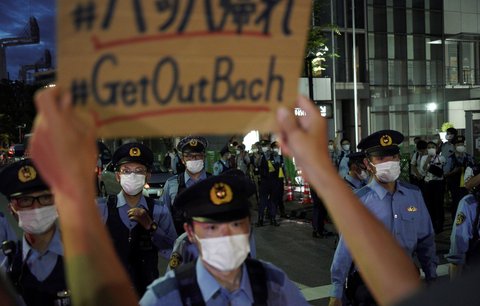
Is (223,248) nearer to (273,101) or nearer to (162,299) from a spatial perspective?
(162,299)

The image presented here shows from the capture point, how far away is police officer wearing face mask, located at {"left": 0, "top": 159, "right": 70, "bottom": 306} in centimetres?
283

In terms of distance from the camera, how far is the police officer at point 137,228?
170 inches

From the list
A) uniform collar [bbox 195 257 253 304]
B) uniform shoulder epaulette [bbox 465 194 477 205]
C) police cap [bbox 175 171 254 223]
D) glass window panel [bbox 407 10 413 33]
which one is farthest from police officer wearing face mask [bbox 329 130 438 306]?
glass window panel [bbox 407 10 413 33]

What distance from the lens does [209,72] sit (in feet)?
4.92

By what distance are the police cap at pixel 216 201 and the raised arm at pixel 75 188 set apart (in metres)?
1.06

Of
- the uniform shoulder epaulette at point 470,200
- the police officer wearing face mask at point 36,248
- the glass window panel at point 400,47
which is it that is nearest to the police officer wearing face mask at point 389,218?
the uniform shoulder epaulette at point 470,200

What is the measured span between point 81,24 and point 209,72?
1.24 ft

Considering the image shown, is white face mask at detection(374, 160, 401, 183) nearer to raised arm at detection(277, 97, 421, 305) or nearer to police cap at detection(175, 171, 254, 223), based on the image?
police cap at detection(175, 171, 254, 223)

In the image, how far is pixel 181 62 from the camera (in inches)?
58.3

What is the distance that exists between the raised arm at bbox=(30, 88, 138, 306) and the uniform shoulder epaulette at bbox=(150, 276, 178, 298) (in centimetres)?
93

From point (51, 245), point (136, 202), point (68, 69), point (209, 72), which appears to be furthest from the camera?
Result: point (136, 202)

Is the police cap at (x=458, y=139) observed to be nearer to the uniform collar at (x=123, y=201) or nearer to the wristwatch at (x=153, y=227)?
the uniform collar at (x=123, y=201)

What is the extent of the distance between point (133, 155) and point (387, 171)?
8.12 feet

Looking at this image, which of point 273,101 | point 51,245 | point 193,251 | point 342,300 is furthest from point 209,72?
point 342,300
